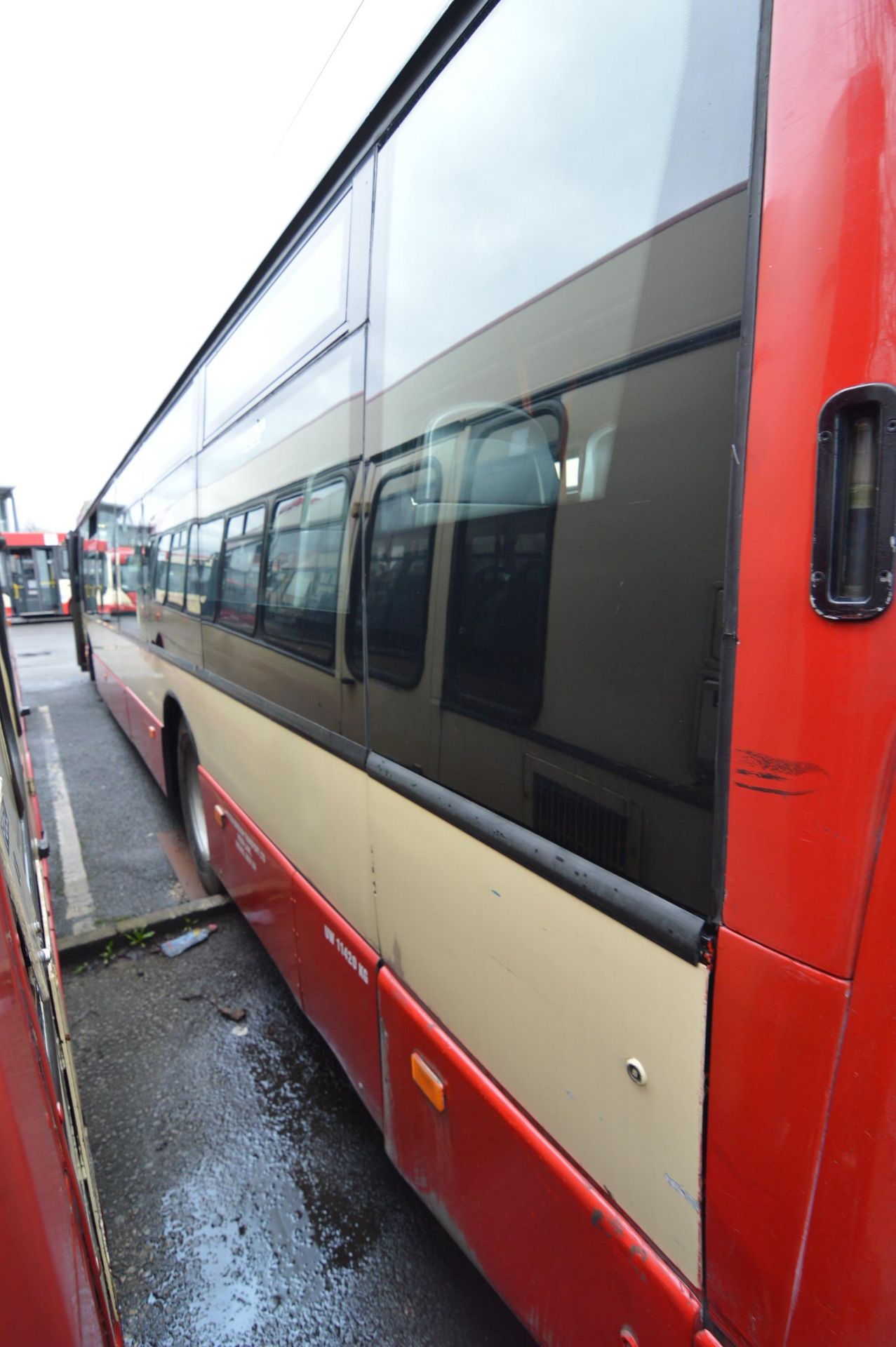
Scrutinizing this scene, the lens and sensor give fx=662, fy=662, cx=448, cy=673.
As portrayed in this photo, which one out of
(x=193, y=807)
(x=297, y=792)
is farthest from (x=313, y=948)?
(x=193, y=807)

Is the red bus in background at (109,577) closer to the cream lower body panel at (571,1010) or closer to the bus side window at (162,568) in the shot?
the bus side window at (162,568)

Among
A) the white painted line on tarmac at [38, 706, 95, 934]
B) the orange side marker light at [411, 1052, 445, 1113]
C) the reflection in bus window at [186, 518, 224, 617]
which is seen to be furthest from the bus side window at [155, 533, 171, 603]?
the orange side marker light at [411, 1052, 445, 1113]

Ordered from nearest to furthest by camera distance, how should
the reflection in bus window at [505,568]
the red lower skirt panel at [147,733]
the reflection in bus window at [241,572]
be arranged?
the reflection in bus window at [505,568] < the reflection in bus window at [241,572] < the red lower skirt panel at [147,733]

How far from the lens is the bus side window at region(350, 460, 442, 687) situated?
1.60 m

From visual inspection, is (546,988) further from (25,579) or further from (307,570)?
(25,579)

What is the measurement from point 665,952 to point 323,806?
140cm

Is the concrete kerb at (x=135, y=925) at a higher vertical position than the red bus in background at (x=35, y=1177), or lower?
lower

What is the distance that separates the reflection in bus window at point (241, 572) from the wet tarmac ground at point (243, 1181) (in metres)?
1.85

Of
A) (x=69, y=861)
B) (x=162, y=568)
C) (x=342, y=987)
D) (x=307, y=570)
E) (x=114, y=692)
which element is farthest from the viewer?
(x=114, y=692)

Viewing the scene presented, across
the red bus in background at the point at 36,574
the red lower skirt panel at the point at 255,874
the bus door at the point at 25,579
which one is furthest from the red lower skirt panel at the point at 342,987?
the bus door at the point at 25,579

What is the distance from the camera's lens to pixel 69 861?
480cm

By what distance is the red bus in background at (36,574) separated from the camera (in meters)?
23.9

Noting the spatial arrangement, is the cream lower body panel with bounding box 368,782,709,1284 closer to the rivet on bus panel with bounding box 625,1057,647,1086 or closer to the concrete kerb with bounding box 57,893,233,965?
the rivet on bus panel with bounding box 625,1057,647,1086

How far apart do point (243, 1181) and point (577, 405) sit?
270cm
